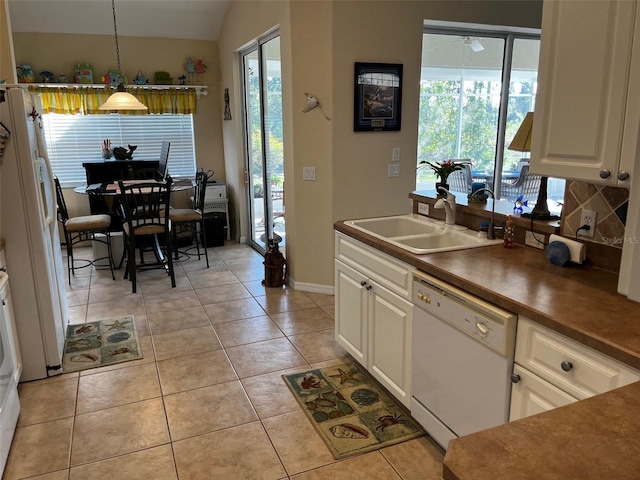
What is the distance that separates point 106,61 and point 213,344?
4.34m

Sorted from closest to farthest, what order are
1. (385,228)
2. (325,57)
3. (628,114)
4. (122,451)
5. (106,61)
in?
(628,114) → (122,451) → (385,228) → (325,57) → (106,61)

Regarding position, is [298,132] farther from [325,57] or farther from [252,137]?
[252,137]

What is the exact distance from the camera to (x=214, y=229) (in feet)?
20.5

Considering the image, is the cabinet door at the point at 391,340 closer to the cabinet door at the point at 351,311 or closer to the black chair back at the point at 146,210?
the cabinet door at the point at 351,311

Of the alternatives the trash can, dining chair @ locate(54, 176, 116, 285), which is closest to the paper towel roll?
dining chair @ locate(54, 176, 116, 285)

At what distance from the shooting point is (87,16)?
5.79 metres

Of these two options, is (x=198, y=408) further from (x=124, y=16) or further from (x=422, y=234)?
(x=124, y=16)

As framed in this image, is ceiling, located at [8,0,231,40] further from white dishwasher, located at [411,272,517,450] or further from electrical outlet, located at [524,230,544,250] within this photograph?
white dishwasher, located at [411,272,517,450]

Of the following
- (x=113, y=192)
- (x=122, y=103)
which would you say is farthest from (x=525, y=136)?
(x=113, y=192)

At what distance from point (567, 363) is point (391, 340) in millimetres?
1108

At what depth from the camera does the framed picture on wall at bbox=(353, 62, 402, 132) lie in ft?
13.4

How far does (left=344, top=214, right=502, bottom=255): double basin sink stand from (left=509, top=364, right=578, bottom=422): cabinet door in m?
0.76

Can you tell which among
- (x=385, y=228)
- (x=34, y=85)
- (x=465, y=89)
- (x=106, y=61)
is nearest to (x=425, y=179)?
(x=465, y=89)

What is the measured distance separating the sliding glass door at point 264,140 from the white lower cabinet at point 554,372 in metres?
3.34
